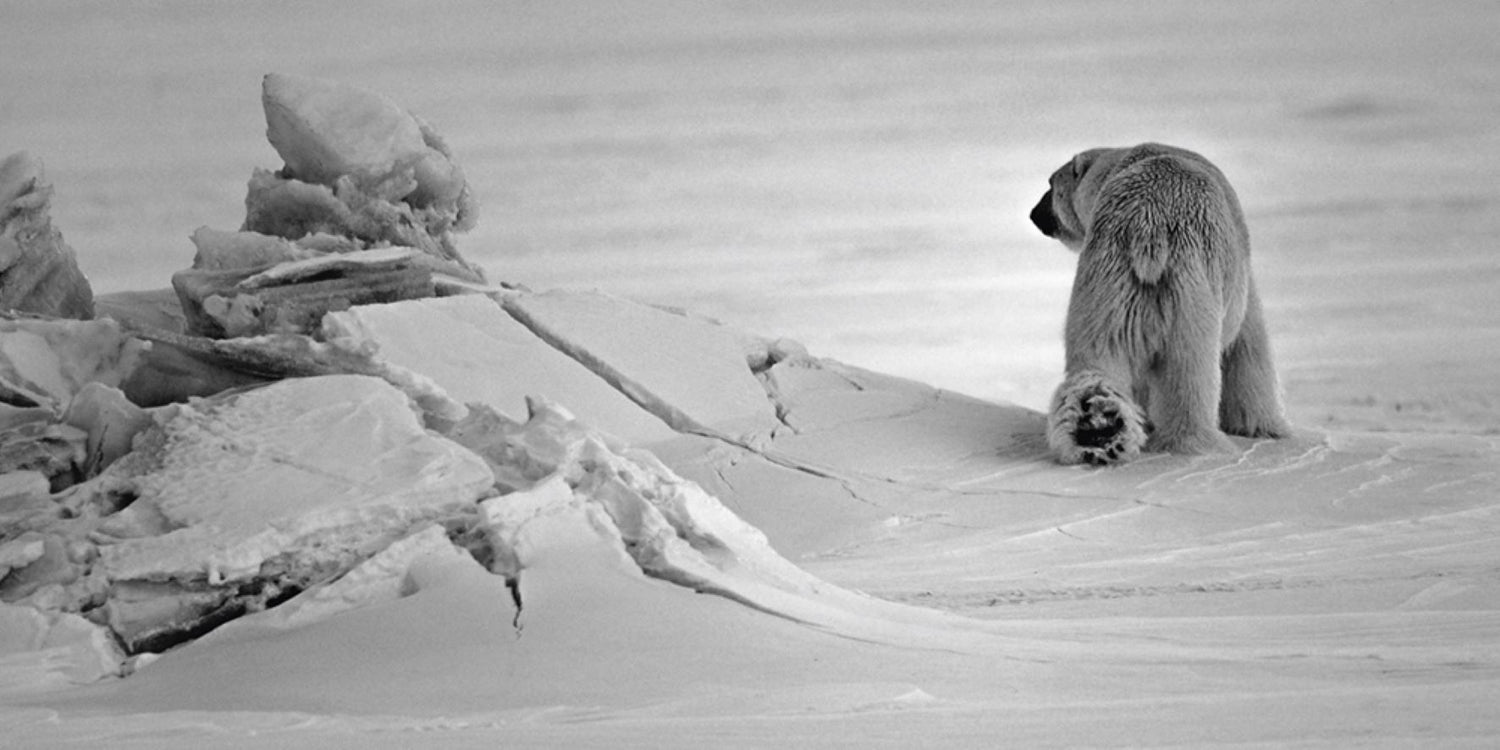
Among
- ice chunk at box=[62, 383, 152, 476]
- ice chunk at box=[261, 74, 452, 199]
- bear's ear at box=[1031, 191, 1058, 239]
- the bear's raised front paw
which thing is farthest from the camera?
bear's ear at box=[1031, 191, 1058, 239]

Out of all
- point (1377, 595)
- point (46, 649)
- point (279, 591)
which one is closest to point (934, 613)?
point (1377, 595)

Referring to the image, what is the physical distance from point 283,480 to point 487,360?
9.27 ft

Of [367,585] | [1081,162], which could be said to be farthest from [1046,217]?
[367,585]

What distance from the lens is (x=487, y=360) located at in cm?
877

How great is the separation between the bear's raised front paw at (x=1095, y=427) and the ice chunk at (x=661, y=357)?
148 cm

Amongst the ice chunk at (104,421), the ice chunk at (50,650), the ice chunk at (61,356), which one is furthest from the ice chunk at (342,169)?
the ice chunk at (50,650)

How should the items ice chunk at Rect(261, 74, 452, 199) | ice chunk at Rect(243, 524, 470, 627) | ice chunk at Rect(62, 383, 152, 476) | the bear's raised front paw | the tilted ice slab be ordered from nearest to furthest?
1. ice chunk at Rect(243, 524, 470, 627)
2. the tilted ice slab
3. ice chunk at Rect(62, 383, 152, 476)
4. the bear's raised front paw
5. ice chunk at Rect(261, 74, 452, 199)

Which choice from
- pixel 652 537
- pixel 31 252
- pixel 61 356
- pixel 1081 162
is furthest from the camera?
pixel 1081 162

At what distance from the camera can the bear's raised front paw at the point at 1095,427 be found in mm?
8945

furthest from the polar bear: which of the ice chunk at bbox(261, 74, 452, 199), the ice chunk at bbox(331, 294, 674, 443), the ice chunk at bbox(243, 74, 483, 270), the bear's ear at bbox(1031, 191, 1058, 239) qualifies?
the ice chunk at bbox(261, 74, 452, 199)

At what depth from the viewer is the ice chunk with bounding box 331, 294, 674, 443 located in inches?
335

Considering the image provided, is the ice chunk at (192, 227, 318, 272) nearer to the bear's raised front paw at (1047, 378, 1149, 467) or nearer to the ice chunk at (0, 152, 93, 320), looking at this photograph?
the ice chunk at (0, 152, 93, 320)

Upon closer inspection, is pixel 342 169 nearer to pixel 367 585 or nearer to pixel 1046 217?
pixel 1046 217

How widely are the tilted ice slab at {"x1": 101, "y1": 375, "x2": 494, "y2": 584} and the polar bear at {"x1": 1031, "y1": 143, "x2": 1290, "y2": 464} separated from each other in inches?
→ 150
